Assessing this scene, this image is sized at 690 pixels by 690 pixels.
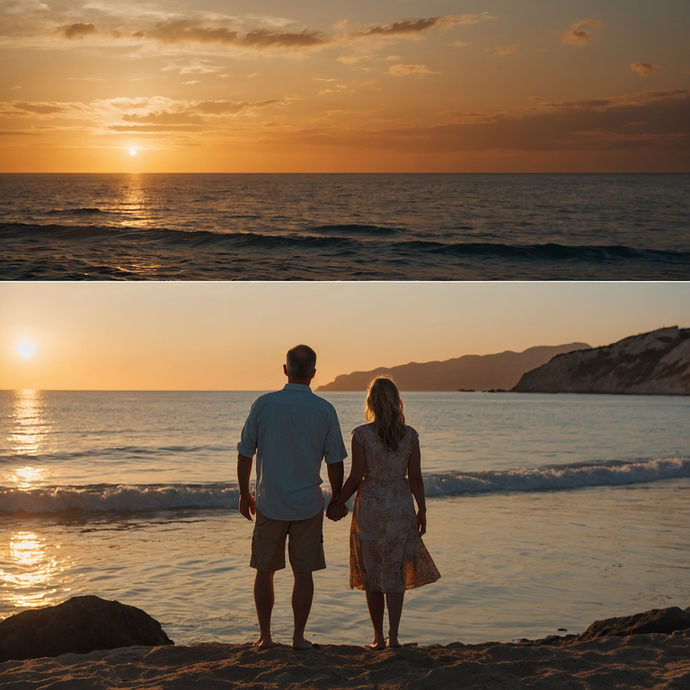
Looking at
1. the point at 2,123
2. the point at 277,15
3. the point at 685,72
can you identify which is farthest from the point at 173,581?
the point at 685,72

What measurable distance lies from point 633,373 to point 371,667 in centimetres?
2410

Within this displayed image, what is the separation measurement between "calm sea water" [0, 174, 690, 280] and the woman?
3.38 metres

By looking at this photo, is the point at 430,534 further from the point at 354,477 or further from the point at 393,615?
the point at 354,477

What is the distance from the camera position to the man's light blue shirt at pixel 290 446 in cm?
236

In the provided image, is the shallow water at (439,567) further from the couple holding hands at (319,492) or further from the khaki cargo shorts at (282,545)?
the khaki cargo shorts at (282,545)

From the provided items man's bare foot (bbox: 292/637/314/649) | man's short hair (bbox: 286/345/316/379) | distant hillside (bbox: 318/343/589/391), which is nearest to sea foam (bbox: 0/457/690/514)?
distant hillside (bbox: 318/343/589/391)

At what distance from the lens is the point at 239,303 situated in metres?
6.32

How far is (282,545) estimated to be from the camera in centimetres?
242

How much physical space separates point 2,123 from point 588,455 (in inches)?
430

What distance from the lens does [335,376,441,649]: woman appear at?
246 centimetres

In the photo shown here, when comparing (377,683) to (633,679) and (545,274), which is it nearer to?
(633,679)

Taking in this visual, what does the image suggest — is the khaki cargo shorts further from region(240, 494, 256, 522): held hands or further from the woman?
the woman

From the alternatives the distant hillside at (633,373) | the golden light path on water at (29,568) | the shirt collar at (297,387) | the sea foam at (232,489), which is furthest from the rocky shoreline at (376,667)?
the distant hillside at (633,373)

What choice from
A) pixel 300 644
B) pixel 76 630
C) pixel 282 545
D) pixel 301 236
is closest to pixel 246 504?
pixel 282 545
